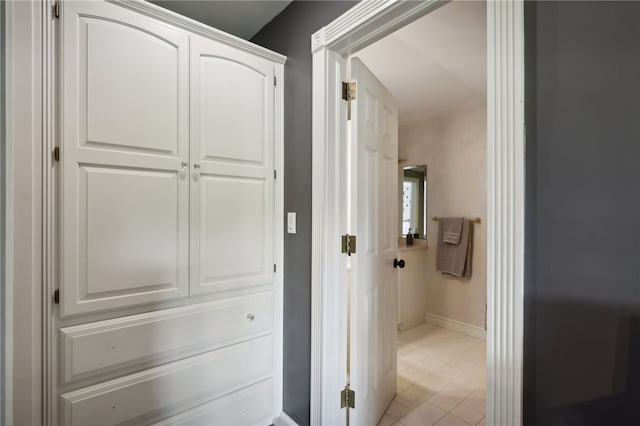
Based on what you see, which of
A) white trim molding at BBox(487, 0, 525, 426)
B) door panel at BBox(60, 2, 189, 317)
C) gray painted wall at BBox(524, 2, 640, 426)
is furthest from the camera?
door panel at BBox(60, 2, 189, 317)

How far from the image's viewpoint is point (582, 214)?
76 centimetres

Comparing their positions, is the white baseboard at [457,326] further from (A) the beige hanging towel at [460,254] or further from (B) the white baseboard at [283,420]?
(B) the white baseboard at [283,420]

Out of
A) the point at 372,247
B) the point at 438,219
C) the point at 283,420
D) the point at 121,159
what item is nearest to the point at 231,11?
the point at 121,159

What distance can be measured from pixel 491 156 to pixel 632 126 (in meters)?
0.29

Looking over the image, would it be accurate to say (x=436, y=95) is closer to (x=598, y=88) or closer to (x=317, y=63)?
(x=317, y=63)

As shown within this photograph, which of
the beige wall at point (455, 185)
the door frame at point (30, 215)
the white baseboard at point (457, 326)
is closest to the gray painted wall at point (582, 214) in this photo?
the door frame at point (30, 215)

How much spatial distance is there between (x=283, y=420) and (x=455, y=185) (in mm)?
2681

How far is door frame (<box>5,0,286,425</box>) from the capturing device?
1.05 m

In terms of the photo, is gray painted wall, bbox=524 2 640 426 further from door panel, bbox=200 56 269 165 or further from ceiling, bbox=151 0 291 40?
ceiling, bbox=151 0 291 40

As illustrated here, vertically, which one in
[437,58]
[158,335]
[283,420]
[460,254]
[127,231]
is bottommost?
[283,420]

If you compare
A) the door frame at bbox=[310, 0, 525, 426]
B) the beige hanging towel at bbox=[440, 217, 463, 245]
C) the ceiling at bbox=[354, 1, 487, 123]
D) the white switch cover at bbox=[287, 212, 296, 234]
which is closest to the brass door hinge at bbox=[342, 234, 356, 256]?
the door frame at bbox=[310, 0, 525, 426]

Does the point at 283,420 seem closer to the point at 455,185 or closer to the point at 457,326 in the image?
the point at 457,326

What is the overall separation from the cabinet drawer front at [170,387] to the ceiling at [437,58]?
2025 mm

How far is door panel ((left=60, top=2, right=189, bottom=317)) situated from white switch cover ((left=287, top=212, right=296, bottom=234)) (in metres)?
0.54
